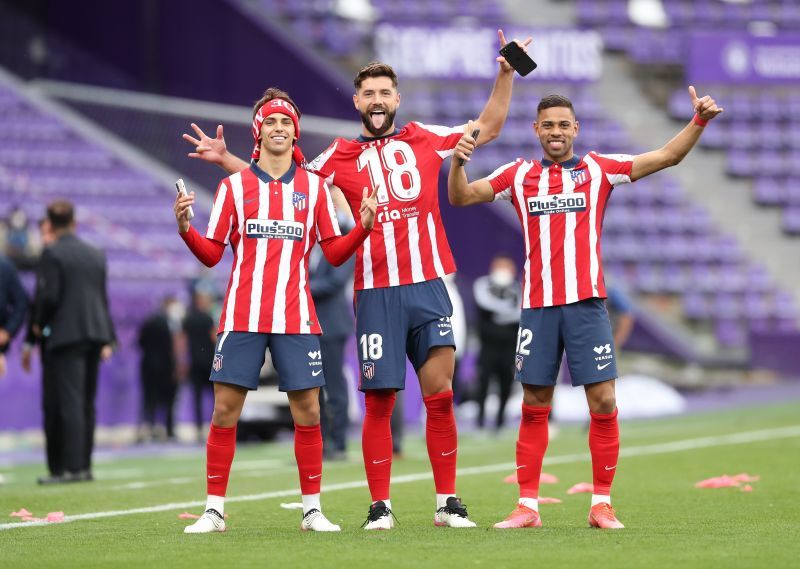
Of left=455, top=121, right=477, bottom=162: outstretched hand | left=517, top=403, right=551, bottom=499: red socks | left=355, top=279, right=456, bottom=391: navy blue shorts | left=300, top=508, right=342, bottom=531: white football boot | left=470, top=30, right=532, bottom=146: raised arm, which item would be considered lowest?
left=300, top=508, right=342, bottom=531: white football boot

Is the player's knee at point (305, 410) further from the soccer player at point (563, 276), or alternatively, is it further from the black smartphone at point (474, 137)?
the black smartphone at point (474, 137)

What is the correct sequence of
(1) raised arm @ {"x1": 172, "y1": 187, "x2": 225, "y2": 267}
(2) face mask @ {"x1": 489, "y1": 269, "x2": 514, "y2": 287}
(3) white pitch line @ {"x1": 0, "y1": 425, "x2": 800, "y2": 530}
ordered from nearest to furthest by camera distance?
(1) raised arm @ {"x1": 172, "y1": 187, "x2": 225, "y2": 267}, (3) white pitch line @ {"x1": 0, "y1": 425, "x2": 800, "y2": 530}, (2) face mask @ {"x1": 489, "y1": 269, "x2": 514, "y2": 287}

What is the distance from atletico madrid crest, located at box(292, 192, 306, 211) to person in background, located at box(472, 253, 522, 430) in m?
8.94

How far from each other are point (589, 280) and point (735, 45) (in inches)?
888

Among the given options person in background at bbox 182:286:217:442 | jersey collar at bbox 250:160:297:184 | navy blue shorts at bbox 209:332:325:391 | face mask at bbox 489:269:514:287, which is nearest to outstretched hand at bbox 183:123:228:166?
jersey collar at bbox 250:160:297:184

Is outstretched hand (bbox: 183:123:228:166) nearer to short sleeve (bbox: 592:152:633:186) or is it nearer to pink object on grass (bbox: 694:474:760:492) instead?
short sleeve (bbox: 592:152:633:186)

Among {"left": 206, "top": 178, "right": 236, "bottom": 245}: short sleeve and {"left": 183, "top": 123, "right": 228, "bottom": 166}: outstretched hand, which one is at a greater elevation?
{"left": 183, "top": 123, "right": 228, "bottom": 166}: outstretched hand

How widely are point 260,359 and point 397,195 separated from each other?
0.99 meters

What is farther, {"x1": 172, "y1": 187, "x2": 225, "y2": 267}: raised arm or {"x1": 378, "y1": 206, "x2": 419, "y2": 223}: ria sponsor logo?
{"x1": 378, "y1": 206, "x2": 419, "y2": 223}: ria sponsor logo

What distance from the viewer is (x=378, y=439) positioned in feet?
21.6

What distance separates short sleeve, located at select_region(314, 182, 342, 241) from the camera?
258 inches

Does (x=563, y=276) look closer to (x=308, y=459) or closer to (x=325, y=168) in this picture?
(x=325, y=168)

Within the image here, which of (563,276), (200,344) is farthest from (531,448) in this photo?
(200,344)

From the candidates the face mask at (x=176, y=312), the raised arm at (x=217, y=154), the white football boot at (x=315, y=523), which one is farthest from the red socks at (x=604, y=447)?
the face mask at (x=176, y=312)
